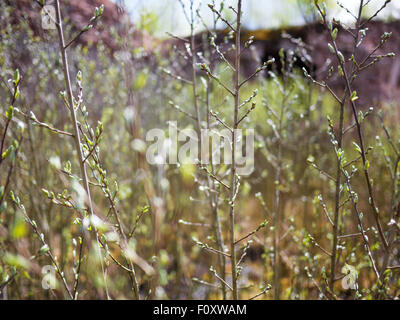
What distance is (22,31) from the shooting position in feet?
7.14

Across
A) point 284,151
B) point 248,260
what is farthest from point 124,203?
point 284,151

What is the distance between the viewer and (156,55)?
2.73 meters

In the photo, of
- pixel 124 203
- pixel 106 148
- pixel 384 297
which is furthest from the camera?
pixel 106 148

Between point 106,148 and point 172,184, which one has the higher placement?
point 106,148

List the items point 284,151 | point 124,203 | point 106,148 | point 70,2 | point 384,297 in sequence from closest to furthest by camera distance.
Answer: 1. point 384,297
2. point 70,2
3. point 124,203
4. point 106,148
5. point 284,151

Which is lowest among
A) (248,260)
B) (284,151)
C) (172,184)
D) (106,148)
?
(248,260)
